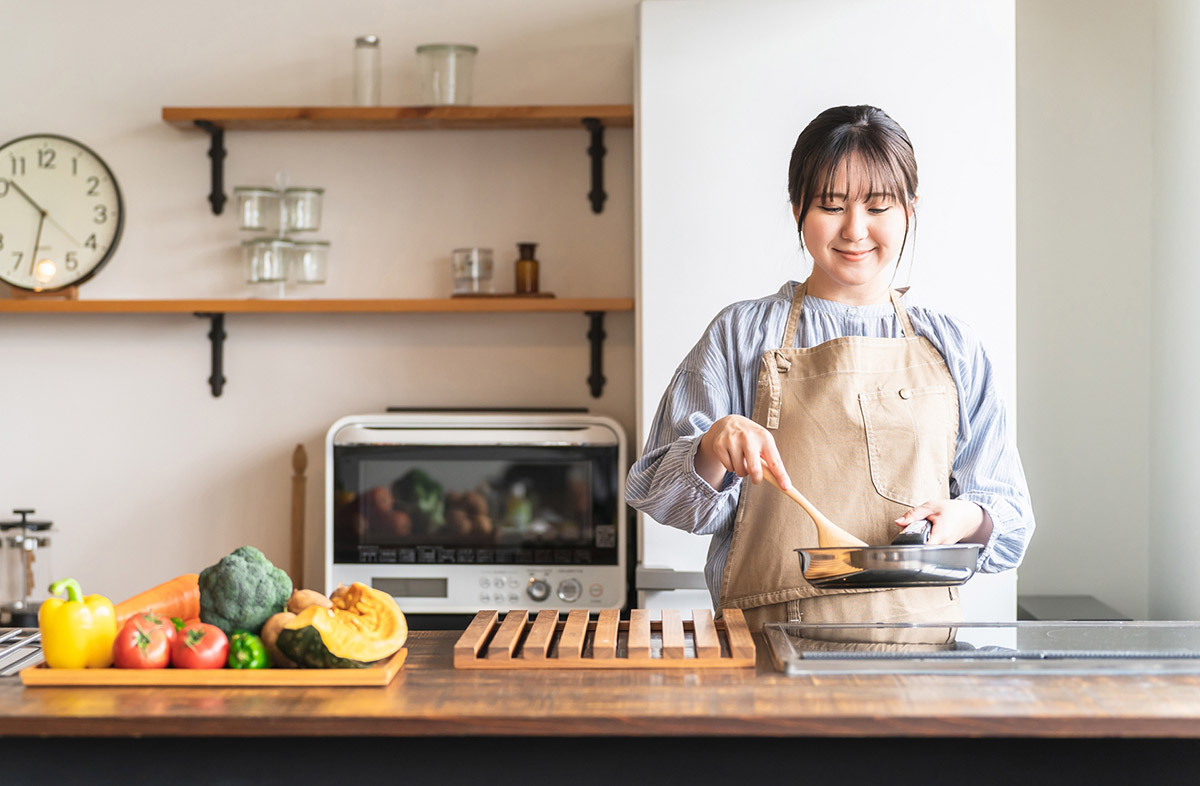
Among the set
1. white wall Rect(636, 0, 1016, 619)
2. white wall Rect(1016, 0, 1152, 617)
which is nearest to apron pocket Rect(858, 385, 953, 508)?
white wall Rect(636, 0, 1016, 619)

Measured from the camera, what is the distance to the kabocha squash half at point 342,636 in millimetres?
1165

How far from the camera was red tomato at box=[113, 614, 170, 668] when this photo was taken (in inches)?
46.1

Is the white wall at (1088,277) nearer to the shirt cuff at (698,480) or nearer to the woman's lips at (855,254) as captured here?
the woman's lips at (855,254)

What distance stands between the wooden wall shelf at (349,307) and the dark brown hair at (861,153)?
37.3 inches

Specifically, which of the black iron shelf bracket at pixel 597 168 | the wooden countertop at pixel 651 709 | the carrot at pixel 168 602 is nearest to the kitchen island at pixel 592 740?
the wooden countertop at pixel 651 709

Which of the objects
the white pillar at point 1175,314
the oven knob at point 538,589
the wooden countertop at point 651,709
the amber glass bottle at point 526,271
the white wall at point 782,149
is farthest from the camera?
the amber glass bottle at point 526,271

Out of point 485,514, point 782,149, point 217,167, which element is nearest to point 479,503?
point 485,514

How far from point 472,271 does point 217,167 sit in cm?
69

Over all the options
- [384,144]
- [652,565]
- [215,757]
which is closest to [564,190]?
[384,144]

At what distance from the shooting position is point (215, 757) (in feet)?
3.69

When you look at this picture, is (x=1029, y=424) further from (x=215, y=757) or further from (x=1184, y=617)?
(x=215, y=757)

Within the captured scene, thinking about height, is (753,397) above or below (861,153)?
below

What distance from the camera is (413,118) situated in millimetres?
2492

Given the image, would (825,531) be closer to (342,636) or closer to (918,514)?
(918,514)
